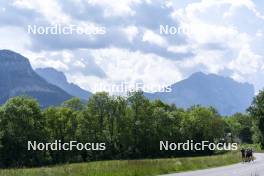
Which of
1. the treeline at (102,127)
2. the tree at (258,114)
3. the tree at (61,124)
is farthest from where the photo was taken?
the tree at (258,114)

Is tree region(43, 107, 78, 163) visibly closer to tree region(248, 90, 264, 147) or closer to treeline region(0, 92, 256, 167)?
treeline region(0, 92, 256, 167)

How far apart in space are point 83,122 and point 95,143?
5.53 meters

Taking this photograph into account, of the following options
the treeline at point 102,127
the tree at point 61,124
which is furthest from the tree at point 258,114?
the tree at point 61,124

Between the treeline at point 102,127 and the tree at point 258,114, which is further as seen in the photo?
the tree at point 258,114

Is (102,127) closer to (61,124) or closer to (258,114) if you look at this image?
(61,124)

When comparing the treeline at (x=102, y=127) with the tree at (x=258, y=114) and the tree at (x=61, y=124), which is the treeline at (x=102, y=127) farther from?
the tree at (x=258, y=114)

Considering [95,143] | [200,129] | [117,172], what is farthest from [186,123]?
→ [117,172]

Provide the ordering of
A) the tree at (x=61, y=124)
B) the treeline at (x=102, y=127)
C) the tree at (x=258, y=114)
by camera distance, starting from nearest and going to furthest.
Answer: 1. the treeline at (x=102, y=127)
2. the tree at (x=61, y=124)
3. the tree at (x=258, y=114)

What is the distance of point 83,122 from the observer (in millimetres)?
104688

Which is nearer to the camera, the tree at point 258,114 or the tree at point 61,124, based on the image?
the tree at point 61,124

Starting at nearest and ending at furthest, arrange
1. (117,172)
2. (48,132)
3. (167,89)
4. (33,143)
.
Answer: (117,172) < (167,89) < (33,143) < (48,132)

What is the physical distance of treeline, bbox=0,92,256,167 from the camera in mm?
88625

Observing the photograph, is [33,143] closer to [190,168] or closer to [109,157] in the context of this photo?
[109,157]

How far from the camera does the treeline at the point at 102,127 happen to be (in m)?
88.6
